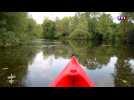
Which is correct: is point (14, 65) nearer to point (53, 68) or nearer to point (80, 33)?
point (53, 68)

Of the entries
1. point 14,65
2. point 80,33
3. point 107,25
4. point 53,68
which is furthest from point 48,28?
point 14,65

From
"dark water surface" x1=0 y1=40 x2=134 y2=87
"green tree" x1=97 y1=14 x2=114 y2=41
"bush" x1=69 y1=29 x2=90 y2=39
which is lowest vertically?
"dark water surface" x1=0 y1=40 x2=134 y2=87

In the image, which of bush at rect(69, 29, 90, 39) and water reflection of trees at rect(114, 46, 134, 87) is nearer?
water reflection of trees at rect(114, 46, 134, 87)

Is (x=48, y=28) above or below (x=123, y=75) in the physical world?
above

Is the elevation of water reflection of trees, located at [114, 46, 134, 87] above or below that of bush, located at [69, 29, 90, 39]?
below

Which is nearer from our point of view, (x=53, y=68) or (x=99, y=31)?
(x=99, y=31)

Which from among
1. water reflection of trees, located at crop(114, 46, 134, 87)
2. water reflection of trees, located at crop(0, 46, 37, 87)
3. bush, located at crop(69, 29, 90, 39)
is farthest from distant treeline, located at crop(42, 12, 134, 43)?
water reflection of trees, located at crop(0, 46, 37, 87)

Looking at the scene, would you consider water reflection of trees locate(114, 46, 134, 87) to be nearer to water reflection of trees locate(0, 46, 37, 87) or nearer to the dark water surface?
the dark water surface

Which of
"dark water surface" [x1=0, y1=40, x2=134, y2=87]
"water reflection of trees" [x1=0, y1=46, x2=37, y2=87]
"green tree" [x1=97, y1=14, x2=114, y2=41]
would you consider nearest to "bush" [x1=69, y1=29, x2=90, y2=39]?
"green tree" [x1=97, y1=14, x2=114, y2=41]

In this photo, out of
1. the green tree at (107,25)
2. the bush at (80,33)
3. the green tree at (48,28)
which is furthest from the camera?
the bush at (80,33)

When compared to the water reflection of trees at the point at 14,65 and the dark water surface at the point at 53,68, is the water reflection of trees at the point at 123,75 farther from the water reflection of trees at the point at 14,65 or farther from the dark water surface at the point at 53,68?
the water reflection of trees at the point at 14,65

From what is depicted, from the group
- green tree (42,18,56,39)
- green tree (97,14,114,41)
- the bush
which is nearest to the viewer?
green tree (97,14,114,41)

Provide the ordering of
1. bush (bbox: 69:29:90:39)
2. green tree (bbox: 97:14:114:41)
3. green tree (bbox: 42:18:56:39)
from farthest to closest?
bush (bbox: 69:29:90:39), green tree (bbox: 42:18:56:39), green tree (bbox: 97:14:114:41)

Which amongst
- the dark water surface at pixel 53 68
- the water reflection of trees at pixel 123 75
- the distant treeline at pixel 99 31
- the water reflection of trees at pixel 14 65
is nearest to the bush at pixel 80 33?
the distant treeline at pixel 99 31
